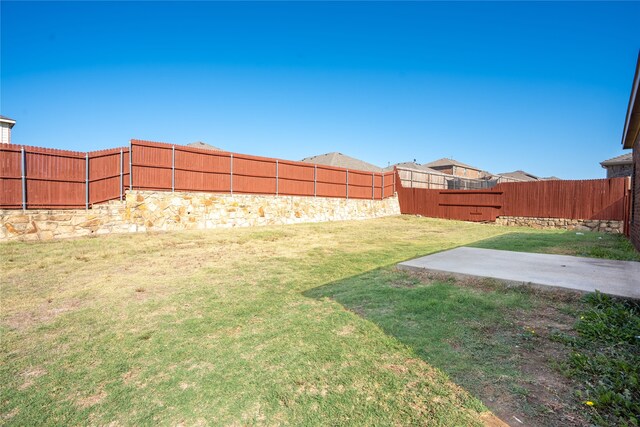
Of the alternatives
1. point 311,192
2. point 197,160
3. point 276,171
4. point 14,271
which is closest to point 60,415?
point 14,271

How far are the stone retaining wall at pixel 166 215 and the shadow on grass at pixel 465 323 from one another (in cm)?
896

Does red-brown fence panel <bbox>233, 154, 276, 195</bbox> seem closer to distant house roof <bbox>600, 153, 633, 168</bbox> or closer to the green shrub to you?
the green shrub

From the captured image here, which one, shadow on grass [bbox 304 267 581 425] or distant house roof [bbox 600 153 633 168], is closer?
shadow on grass [bbox 304 267 581 425]

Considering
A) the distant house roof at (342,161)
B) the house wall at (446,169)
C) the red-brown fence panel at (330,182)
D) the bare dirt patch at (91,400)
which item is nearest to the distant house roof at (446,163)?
the house wall at (446,169)

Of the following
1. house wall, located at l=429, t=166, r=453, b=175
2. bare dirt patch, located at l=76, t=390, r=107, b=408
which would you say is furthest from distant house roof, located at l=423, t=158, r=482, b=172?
Result: bare dirt patch, located at l=76, t=390, r=107, b=408

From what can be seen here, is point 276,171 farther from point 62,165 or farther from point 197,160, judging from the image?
point 62,165

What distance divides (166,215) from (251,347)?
1025cm

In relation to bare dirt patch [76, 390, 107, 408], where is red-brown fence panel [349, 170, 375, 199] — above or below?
above

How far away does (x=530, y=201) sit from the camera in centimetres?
1648

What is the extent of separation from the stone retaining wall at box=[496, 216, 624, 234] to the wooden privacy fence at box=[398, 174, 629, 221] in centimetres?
19

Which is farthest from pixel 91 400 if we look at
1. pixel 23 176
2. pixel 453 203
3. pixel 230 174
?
pixel 453 203

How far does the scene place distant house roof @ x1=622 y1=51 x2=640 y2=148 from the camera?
18.3ft

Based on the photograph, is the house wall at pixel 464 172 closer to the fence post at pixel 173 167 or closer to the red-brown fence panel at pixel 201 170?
the red-brown fence panel at pixel 201 170

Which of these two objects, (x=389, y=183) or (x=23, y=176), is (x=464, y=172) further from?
(x=23, y=176)
